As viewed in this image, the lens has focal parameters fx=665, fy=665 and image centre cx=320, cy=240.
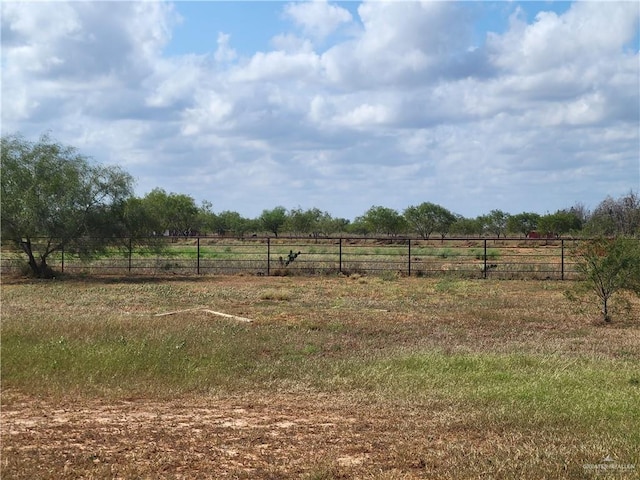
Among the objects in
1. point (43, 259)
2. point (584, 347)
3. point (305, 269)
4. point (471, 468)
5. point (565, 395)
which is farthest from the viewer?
point (305, 269)

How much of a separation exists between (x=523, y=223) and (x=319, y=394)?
8118cm

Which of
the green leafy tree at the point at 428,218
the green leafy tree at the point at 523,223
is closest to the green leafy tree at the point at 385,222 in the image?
the green leafy tree at the point at 428,218

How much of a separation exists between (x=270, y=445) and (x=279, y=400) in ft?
6.54

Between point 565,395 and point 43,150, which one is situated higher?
point 43,150

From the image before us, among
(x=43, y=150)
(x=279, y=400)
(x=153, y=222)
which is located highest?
(x=43, y=150)

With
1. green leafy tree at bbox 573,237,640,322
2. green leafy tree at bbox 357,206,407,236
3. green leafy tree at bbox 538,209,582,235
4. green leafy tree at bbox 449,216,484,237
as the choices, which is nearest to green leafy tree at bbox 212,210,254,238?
green leafy tree at bbox 357,206,407,236

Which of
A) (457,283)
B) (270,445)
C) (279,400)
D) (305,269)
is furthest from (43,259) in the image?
(270,445)

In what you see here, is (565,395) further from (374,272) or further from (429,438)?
(374,272)

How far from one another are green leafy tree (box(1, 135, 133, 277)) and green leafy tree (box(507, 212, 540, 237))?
6179 cm

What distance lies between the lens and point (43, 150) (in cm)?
2798

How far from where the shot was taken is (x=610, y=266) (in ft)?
50.0

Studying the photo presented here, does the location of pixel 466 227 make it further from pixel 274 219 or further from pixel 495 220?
pixel 274 219

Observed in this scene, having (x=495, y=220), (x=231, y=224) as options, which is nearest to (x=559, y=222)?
(x=495, y=220)

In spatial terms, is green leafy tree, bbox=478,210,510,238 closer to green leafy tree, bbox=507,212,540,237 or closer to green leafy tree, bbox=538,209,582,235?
green leafy tree, bbox=507,212,540,237
